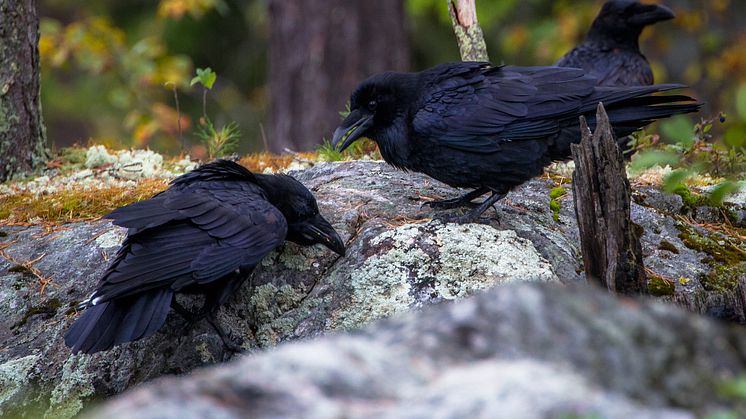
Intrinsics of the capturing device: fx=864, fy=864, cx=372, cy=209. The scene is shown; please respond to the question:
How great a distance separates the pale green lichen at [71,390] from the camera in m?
4.37

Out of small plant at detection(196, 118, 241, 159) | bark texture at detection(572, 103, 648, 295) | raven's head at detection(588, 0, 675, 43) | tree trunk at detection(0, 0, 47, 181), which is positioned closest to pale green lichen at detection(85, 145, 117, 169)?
tree trunk at detection(0, 0, 47, 181)

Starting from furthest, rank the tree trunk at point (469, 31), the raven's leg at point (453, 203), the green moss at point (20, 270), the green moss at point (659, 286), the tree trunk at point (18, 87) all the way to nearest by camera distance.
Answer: the tree trunk at point (469, 31) → the tree trunk at point (18, 87) → the raven's leg at point (453, 203) → the green moss at point (20, 270) → the green moss at point (659, 286)

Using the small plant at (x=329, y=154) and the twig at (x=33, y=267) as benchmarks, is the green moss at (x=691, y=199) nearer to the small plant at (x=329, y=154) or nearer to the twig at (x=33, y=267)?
the small plant at (x=329, y=154)

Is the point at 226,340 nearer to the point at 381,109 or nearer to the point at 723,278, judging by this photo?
the point at 381,109

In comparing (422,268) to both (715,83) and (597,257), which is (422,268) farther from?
(715,83)

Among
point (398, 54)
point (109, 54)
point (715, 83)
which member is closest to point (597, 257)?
point (398, 54)

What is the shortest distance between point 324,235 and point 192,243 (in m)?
0.76

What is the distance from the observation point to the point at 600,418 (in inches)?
58.6

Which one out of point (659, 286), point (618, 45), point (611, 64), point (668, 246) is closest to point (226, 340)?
point (659, 286)

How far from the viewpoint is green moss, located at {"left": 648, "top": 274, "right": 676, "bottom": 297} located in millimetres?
4594

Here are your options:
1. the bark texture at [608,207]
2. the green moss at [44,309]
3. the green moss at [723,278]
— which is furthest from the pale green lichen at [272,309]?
the green moss at [723,278]

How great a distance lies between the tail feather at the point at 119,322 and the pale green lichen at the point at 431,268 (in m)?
0.88

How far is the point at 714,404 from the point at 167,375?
3204 mm

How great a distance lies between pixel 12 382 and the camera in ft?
14.5
